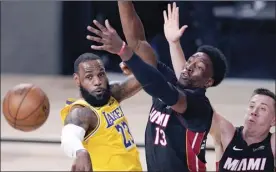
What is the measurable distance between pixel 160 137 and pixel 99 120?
1.23 ft

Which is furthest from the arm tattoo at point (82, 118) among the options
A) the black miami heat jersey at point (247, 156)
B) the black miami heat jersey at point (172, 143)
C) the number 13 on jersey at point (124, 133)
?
Answer: the black miami heat jersey at point (247, 156)

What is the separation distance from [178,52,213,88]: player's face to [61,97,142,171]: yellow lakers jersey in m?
0.56

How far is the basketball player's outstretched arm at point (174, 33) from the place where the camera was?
396cm

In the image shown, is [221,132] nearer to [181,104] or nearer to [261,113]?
[261,113]

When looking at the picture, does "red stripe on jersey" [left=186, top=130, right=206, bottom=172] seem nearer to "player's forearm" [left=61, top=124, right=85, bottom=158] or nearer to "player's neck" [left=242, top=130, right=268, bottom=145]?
"player's neck" [left=242, top=130, right=268, bottom=145]

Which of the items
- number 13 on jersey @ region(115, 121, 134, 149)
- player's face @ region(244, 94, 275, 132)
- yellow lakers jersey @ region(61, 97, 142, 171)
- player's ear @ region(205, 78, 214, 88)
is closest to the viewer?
player's face @ region(244, 94, 275, 132)

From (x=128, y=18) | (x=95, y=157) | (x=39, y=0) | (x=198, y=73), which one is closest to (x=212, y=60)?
(x=198, y=73)

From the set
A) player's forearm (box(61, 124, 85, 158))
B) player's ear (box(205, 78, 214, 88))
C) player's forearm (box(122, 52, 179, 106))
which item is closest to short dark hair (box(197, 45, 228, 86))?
player's ear (box(205, 78, 214, 88))

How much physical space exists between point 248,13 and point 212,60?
6553mm

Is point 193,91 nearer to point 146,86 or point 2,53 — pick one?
point 146,86

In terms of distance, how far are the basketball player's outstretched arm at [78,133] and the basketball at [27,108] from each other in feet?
1.84

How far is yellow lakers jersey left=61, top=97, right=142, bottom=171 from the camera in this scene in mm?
3971

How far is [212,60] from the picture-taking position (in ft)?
12.3

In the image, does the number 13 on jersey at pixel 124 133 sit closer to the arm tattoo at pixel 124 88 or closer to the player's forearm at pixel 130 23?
the arm tattoo at pixel 124 88
